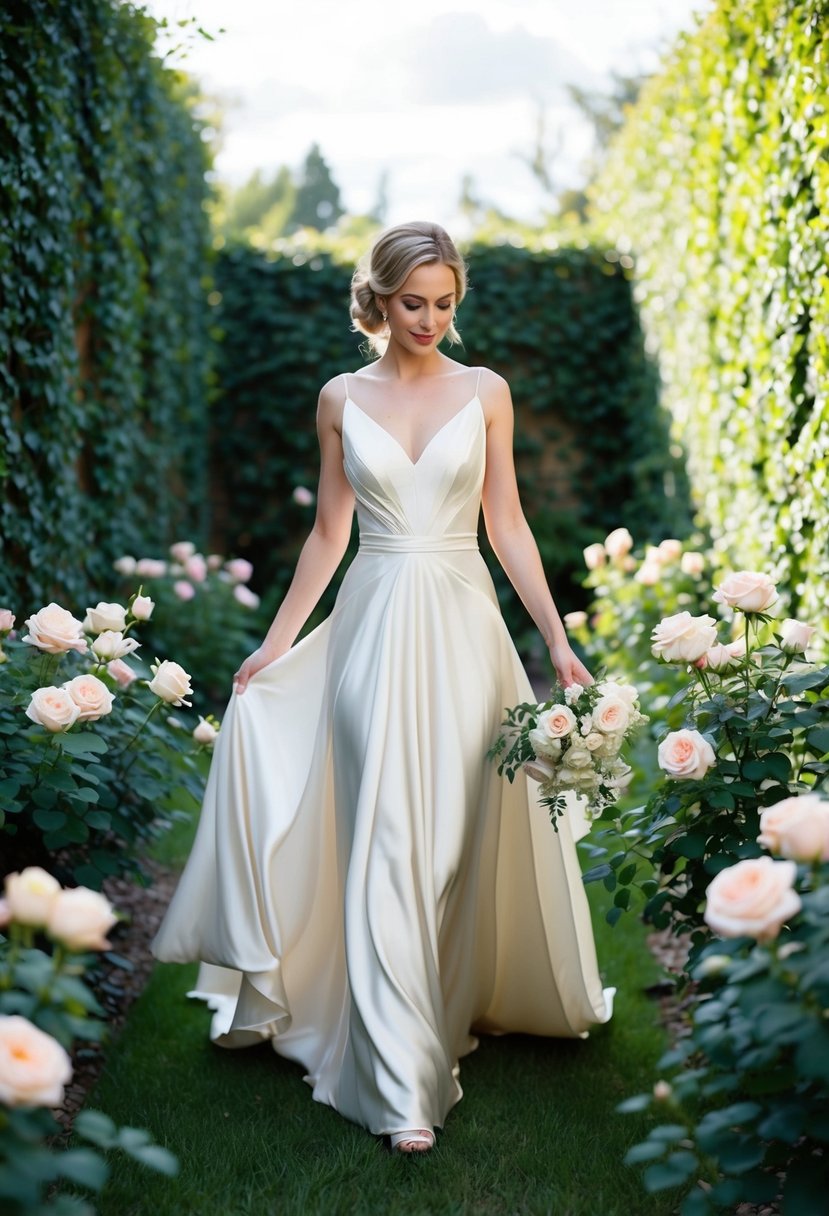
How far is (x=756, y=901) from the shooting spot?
1539 mm

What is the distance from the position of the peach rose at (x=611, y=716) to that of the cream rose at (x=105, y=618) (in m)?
1.31

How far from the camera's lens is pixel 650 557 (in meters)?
5.48

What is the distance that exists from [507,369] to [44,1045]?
26.0ft

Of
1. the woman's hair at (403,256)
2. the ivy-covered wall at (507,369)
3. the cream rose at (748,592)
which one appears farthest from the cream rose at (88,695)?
the ivy-covered wall at (507,369)

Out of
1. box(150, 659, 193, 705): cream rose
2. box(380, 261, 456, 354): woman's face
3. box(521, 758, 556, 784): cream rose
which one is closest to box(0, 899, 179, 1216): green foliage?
box(521, 758, 556, 784): cream rose

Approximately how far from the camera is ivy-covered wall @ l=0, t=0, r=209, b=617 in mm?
4262

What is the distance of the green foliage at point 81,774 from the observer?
2826 mm

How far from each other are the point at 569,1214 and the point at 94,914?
1423mm

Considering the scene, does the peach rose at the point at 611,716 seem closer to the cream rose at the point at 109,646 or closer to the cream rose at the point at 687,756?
the cream rose at the point at 687,756

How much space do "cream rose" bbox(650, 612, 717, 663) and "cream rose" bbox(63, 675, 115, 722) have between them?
4.16 feet

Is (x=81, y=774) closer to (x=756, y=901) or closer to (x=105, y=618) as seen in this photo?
(x=105, y=618)

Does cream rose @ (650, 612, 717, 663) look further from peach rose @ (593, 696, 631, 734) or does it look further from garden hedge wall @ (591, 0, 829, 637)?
garden hedge wall @ (591, 0, 829, 637)

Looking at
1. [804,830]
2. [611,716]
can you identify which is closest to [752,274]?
[611,716]

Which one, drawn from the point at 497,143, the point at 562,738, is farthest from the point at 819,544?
the point at 497,143
